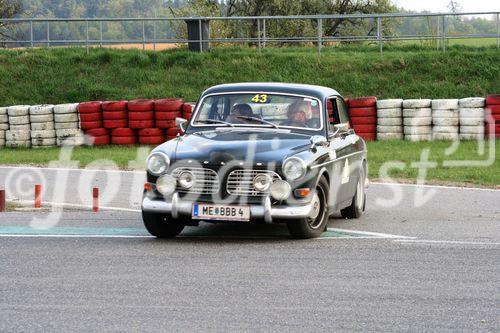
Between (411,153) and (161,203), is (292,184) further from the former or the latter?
(411,153)

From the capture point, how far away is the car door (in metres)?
11.0

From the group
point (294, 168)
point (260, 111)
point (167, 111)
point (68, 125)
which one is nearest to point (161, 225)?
point (294, 168)

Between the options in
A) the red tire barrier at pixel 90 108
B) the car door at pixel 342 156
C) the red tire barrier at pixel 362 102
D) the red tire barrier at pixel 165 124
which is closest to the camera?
the car door at pixel 342 156

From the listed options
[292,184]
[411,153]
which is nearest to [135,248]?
[292,184]

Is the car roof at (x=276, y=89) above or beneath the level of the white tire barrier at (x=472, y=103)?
above

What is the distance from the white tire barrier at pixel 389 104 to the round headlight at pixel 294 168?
38.2ft

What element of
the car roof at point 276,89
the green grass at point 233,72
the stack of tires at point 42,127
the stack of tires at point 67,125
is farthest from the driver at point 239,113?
the green grass at point 233,72

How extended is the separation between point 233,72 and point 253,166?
19.4m

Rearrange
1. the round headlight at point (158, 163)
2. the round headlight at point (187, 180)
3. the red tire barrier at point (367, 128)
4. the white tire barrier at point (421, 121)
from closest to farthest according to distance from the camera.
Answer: the round headlight at point (187, 180)
the round headlight at point (158, 163)
the white tire barrier at point (421, 121)
the red tire barrier at point (367, 128)

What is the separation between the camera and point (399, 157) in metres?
19.3

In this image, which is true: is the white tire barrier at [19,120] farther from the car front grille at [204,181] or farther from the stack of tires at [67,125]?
the car front grille at [204,181]

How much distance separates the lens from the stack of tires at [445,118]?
20.9m

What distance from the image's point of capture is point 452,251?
9492 mm

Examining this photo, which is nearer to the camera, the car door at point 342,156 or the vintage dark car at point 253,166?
the vintage dark car at point 253,166
